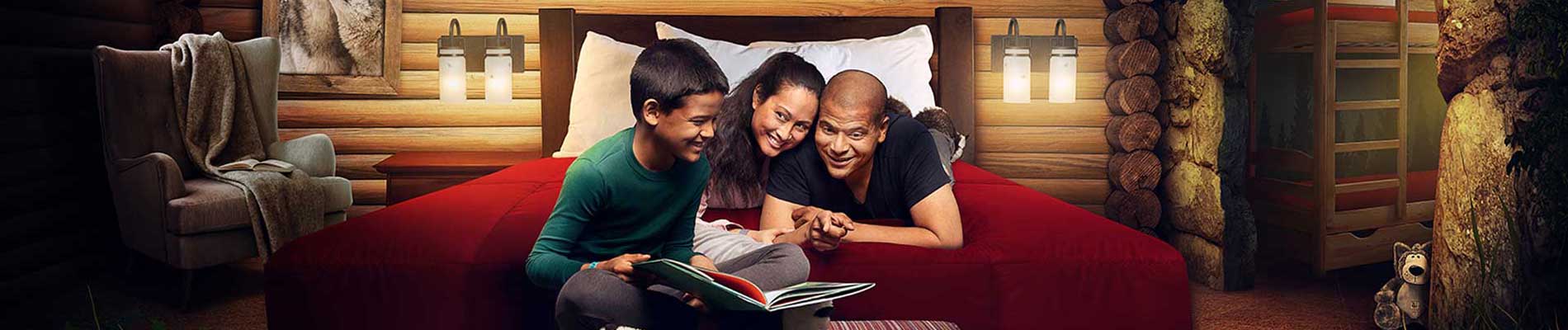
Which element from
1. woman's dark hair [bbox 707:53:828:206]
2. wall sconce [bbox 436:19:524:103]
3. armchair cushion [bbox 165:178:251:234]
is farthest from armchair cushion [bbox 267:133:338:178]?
woman's dark hair [bbox 707:53:828:206]

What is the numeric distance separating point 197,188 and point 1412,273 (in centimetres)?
356

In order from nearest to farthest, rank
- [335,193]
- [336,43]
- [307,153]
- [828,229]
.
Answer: [828,229] → [335,193] → [307,153] → [336,43]

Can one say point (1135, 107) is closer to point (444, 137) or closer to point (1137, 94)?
point (1137, 94)

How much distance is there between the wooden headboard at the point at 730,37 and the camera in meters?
4.25

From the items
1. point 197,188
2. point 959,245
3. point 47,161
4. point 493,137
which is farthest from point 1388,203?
point 47,161

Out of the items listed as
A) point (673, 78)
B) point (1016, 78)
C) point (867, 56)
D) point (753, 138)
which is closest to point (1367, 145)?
point (1016, 78)

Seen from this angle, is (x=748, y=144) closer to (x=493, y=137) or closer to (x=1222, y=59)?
(x=1222, y=59)

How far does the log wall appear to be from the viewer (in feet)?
14.4

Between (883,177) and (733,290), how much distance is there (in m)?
0.77

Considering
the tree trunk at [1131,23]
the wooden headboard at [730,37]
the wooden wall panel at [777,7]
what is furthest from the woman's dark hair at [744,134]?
the tree trunk at [1131,23]

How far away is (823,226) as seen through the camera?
201 cm

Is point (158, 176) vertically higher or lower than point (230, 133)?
lower

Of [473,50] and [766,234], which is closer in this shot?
[766,234]

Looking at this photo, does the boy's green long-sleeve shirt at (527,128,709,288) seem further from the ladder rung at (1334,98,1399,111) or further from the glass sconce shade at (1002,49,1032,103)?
the ladder rung at (1334,98,1399,111)
